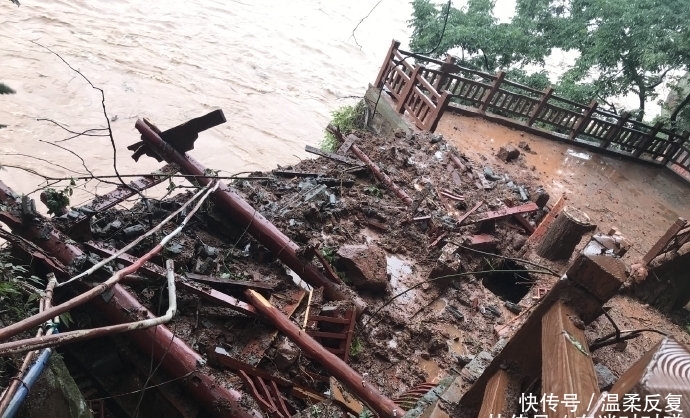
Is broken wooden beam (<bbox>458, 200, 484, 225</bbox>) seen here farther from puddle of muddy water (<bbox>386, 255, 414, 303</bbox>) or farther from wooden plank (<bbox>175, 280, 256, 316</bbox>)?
wooden plank (<bbox>175, 280, 256, 316</bbox>)

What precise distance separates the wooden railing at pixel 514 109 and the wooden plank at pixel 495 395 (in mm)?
7926

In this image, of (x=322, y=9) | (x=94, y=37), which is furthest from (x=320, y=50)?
(x=94, y=37)

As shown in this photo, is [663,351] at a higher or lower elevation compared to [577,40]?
lower

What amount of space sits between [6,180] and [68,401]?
8.45 meters

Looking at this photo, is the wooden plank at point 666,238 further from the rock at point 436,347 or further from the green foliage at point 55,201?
the green foliage at point 55,201

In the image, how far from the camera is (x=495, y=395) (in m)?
1.77

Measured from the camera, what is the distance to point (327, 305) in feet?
15.1

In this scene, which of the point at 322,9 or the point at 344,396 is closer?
the point at 344,396

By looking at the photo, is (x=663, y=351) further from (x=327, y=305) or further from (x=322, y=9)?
(x=322, y=9)

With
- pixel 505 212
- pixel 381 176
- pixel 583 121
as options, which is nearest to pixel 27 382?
pixel 381 176

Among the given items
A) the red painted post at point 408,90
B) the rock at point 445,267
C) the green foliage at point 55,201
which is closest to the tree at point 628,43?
the red painted post at point 408,90

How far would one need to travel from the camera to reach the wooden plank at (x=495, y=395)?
5.65 ft

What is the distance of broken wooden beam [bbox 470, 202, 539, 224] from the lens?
695cm

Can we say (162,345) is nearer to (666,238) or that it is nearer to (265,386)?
(265,386)
